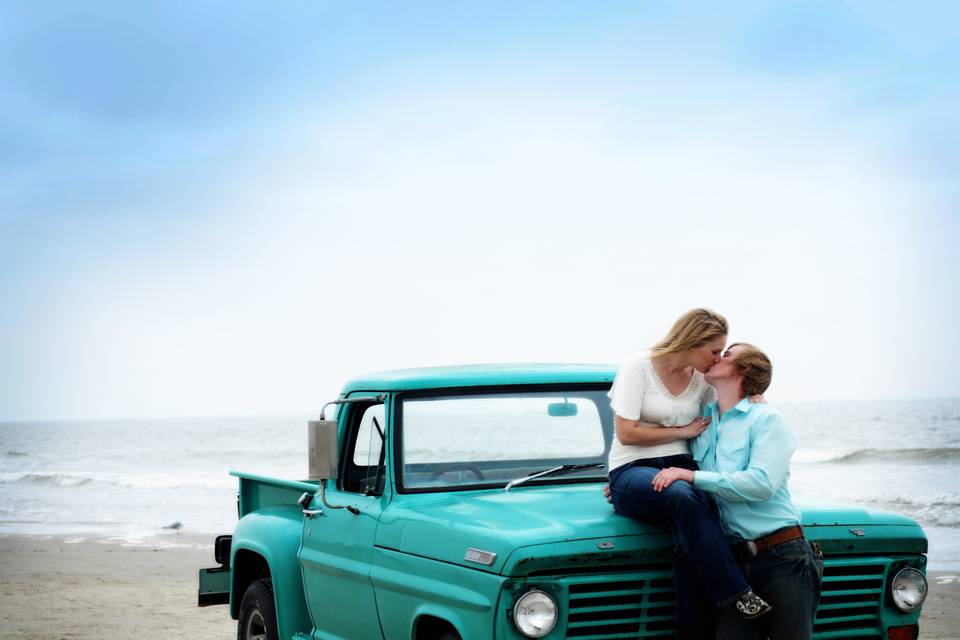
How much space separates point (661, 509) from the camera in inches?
184

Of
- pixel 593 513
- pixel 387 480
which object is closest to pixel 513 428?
pixel 387 480

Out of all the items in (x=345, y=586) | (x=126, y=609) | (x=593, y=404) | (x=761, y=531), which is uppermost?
(x=593, y=404)

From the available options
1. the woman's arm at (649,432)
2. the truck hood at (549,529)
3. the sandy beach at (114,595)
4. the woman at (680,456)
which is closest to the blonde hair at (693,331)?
the woman at (680,456)

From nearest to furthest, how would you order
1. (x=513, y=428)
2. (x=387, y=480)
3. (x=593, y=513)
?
1. (x=593, y=513)
2. (x=387, y=480)
3. (x=513, y=428)

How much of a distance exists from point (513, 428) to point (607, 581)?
1561 millimetres

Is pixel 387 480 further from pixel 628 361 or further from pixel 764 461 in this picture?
pixel 764 461

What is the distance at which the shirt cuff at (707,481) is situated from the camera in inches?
182

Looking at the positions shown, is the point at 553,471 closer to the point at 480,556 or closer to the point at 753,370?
the point at 480,556

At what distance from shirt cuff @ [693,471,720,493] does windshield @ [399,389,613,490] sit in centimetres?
105

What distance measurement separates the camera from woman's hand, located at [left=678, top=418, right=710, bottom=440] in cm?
505

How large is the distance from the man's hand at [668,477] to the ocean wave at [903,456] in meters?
34.0

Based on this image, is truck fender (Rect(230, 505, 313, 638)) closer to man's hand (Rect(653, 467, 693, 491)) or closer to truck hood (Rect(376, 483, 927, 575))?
truck hood (Rect(376, 483, 927, 575))

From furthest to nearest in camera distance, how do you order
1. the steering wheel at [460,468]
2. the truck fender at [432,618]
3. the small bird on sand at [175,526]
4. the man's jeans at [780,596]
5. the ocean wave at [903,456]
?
the ocean wave at [903,456] < the small bird on sand at [175,526] < the steering wheel at [460,468] < the truck fender at [432,618] < the man's jeans at [780,596]

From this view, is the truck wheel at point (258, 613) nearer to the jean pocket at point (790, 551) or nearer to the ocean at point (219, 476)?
the ocean at point (219, 476)
